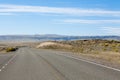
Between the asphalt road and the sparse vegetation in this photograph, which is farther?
the sparse vegetation

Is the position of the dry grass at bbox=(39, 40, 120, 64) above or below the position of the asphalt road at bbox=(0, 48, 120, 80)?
below

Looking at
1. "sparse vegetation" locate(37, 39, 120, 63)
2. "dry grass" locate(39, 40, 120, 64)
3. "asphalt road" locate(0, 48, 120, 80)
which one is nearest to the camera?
"asphalt road" locate(0, 48, 120, 80)

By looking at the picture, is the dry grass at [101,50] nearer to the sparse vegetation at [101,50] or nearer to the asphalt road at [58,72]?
the sparse vegetation at [101,50]

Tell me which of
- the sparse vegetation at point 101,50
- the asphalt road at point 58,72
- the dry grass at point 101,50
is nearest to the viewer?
the asphalt road at point 58,72

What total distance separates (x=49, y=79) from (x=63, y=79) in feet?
2.11

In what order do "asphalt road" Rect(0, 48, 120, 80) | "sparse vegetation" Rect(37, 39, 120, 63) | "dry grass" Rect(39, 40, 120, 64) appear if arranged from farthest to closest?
"sparse vegetation" Rect(37, 39, 120, 63) < "dry grass" Rect(39, 40, 120, 64) < "asphalt road" Rect(0, 48, 120, 80)

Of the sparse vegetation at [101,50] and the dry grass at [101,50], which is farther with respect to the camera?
the sparse vegetation at [101,50]

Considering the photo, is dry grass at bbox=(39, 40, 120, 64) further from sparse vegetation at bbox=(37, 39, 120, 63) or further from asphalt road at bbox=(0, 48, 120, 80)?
asphalt road at bbox=(0, 48, 120, 80)

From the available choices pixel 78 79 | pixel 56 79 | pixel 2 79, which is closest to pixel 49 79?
pixel 56 79

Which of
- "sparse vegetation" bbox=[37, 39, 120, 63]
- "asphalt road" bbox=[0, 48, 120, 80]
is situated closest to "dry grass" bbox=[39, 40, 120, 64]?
"sparse vegetation" bbox=[37, 39, 120, 63]

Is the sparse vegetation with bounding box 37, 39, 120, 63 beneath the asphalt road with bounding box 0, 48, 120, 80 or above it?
beneath

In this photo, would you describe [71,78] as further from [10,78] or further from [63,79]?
[10,78]

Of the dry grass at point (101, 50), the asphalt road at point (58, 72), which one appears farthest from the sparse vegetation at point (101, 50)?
the asphalt road at point (58, 72)

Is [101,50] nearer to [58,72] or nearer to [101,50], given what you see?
[101,50]
